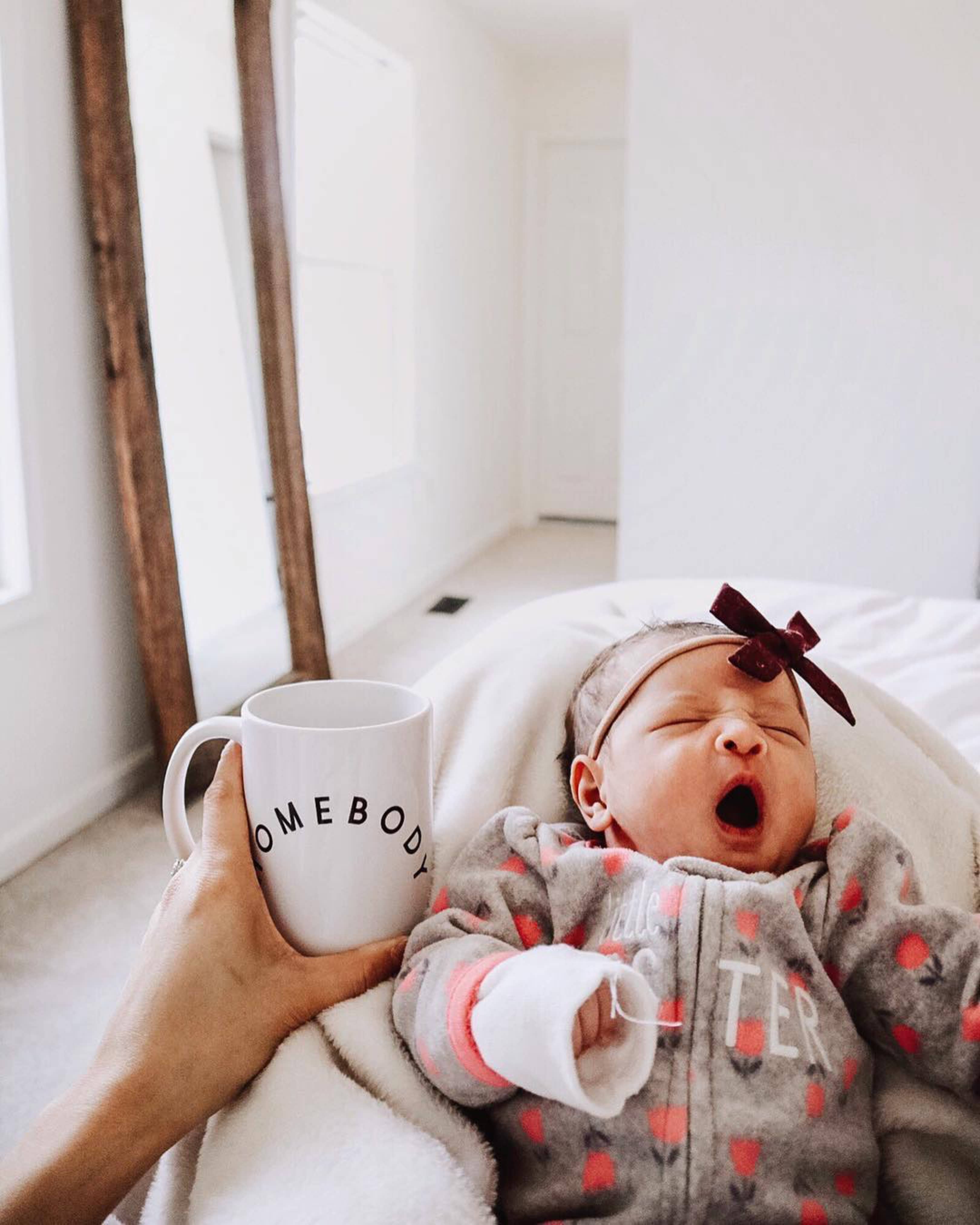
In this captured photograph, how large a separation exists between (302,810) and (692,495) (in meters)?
3.18

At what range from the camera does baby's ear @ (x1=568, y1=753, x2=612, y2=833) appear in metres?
0.93

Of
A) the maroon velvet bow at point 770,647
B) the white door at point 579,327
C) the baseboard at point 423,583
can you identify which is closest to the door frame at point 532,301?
the white door at point 579,327

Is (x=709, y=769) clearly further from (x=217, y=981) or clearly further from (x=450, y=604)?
(x=450, y=604)

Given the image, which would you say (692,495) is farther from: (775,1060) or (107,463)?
(775,1060)

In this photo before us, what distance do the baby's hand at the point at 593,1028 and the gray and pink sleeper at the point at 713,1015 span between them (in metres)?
0.03

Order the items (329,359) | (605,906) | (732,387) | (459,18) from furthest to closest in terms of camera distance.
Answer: (459,18) → (329,359) → (732,387) → (605,906)

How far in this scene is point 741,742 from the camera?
82 cm

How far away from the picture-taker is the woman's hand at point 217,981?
66 centimetres

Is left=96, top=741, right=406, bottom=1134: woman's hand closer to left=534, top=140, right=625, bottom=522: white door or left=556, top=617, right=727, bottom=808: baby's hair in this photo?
left=556, top=617, right=727, bottom=808: baby's hair

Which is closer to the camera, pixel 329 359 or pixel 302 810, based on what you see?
pixel 302 810

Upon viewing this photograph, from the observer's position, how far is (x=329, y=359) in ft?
13.3

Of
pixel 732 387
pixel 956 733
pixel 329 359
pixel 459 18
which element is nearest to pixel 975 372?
pixel 732 387

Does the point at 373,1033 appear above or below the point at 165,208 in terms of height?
below

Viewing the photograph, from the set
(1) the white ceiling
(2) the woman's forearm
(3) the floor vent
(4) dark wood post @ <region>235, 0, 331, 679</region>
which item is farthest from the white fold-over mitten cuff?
(1) the white ceiling
